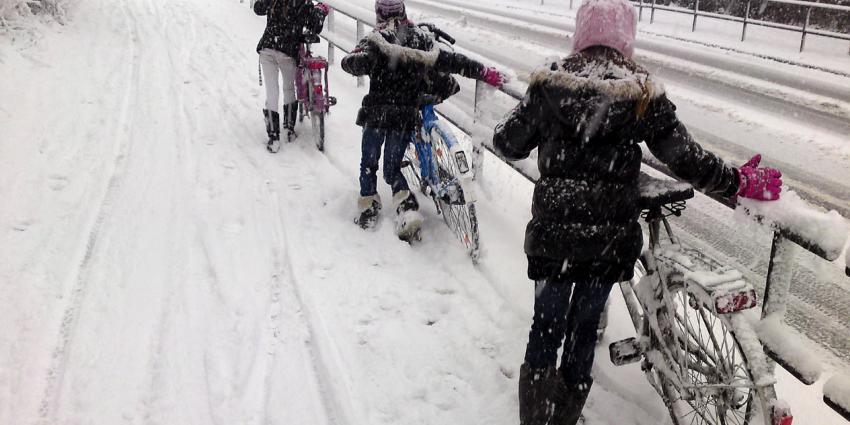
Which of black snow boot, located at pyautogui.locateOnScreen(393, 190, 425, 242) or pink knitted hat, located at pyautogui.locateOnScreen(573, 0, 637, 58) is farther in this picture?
black snow boot, located at pyautogui.locateOnScreen(393, 190, 425, 242)

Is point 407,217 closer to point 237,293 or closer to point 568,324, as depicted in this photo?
point 237,293

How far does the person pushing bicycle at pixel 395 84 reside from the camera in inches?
186

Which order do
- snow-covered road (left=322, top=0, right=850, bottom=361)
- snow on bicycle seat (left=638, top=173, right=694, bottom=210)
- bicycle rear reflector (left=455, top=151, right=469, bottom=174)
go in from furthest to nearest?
snow-covered road (left=322, top=0, right=850, bottom=361), bicycle rear reflector (left=455, top=151, right=469, bottom=174), snow on bicycle seat (left=638, top=173, right=694, bottom=210)

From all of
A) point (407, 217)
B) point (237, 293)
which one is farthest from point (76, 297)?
point (407, 217)

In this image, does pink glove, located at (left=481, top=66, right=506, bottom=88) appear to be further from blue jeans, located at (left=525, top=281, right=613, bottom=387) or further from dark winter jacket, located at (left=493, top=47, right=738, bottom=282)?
blue jeans, located at (left=525, top=281, right=613, bottom=387)

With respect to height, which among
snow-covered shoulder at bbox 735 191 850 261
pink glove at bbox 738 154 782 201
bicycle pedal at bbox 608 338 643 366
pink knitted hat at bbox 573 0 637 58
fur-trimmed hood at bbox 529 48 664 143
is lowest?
bicycle pedal at bbox 608 338 643 366

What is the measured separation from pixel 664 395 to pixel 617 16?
5.88 feet

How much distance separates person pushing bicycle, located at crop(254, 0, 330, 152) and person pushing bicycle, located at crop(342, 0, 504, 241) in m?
2.36

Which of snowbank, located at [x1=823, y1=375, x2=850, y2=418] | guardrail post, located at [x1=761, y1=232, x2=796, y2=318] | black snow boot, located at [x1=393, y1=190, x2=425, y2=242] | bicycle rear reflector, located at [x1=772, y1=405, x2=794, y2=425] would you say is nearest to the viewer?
snowbank, located at [x1=823, y1=375, x2=850, y2=418]

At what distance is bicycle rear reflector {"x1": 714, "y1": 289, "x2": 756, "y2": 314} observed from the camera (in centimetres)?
262

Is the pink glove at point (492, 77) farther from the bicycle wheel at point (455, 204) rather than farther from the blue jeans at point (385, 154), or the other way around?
the blue jeans at point (385, 154)

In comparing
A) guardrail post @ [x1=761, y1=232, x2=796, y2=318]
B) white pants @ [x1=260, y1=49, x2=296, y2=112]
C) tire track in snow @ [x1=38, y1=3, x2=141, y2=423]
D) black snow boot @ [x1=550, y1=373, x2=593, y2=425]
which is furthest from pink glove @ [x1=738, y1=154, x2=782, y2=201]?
white pants @ [x1=260, y1=49, x2=296, y2=112]

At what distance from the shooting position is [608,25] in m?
2.48

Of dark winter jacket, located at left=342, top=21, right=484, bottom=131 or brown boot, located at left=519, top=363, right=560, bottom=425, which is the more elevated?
dark winter jacket, located at left=342, top=21, right=484, bottom=131
